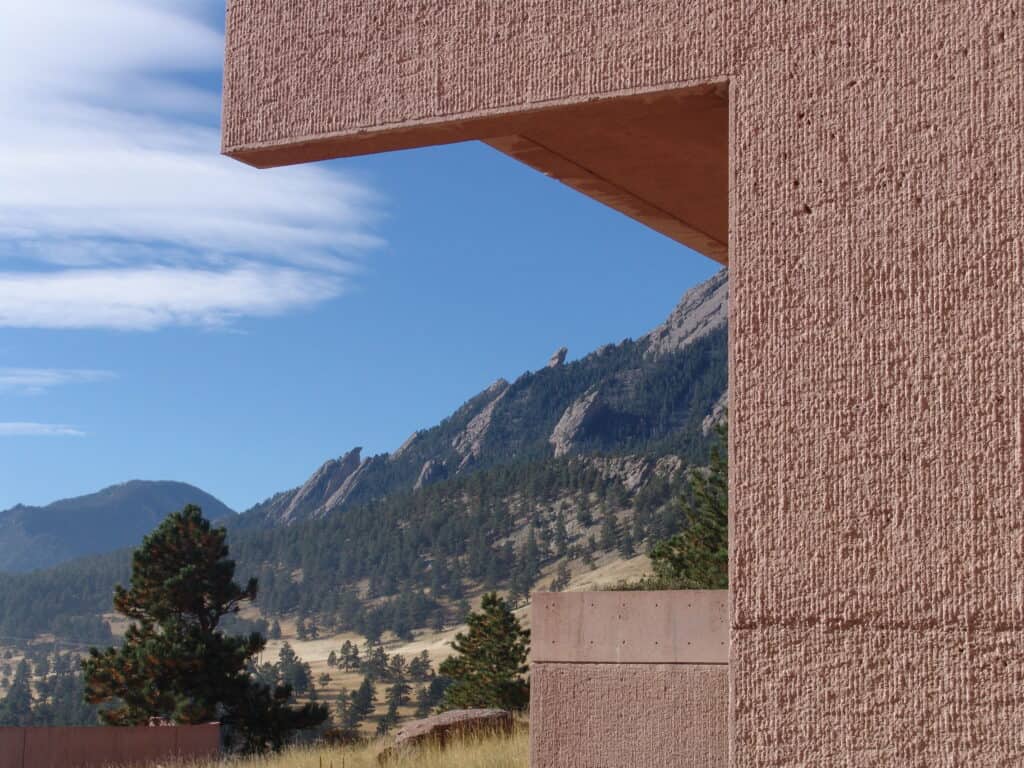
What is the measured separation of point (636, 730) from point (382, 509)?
116 m

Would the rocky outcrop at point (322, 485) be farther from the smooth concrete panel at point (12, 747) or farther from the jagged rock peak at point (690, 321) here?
the smooth concrete panel at point (12, 747)

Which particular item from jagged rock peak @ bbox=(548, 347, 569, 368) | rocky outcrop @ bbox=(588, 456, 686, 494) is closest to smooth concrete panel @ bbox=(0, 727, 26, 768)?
rocky outcrop @ bbox=(588, 456, 686, 494)

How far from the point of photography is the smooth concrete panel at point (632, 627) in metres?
6.25

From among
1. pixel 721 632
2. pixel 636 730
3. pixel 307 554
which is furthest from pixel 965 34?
pixel 307 554

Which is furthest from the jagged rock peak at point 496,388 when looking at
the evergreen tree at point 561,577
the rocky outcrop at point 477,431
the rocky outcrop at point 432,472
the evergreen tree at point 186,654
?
the evergreen tree at point 186,654

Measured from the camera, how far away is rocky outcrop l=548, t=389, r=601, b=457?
470ft

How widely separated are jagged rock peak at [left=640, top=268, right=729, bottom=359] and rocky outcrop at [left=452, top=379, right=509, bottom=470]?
78.8 feet

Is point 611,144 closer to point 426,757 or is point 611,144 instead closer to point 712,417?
point 426,757

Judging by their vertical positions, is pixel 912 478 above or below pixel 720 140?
below

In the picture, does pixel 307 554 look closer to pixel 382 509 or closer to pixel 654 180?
pixel 382 509

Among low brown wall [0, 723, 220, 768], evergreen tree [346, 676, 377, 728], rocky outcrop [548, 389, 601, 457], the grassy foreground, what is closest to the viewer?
the grassy foreground

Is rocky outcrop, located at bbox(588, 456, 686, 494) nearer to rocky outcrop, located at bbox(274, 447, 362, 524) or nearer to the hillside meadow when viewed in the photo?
the hillside meadow

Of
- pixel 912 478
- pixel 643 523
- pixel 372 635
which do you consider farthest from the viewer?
pixel 372 635

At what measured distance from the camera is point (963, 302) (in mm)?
4176
